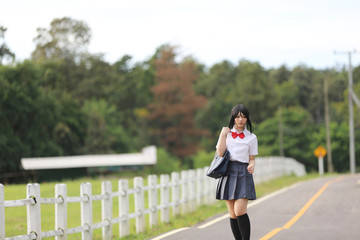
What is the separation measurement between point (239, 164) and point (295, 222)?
19.2 ft

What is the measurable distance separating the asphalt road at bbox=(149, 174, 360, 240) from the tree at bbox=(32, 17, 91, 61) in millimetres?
61466

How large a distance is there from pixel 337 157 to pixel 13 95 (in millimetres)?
42142

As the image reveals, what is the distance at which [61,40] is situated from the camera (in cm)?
8050

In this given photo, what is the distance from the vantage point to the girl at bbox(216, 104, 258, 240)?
29.2ft

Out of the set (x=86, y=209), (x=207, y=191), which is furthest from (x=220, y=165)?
(x=207, y=191)

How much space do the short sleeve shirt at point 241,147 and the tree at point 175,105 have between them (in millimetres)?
77738

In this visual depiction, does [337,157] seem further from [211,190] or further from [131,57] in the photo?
[211,190]

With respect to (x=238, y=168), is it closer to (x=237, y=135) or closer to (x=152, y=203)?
(x=237, y=135)

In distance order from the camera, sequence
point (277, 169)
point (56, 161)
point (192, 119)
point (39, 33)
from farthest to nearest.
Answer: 1. point (192, 119)
2. point (39, 33)
3. point (56, 161)
4. point (277, 169)

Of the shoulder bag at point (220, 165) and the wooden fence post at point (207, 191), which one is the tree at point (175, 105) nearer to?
the wooden fence post at point (207, 191)

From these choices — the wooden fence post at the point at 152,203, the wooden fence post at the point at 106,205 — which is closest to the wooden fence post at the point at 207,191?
the wooden fence post at the point at 152,203

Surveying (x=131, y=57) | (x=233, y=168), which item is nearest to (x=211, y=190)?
(x=233, y=168)

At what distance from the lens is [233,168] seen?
899 centimetres

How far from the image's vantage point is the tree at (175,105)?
88562mm
